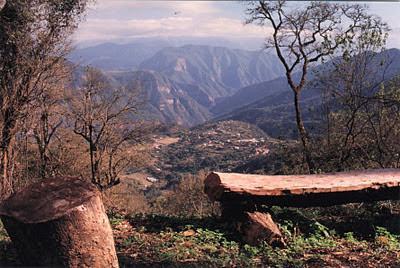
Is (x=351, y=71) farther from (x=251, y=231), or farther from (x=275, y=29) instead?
(x=251, y=231)

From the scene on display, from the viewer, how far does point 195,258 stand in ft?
18.1

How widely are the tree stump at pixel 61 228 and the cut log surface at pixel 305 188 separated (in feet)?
7.43

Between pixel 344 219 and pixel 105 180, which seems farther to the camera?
pixel 105 180

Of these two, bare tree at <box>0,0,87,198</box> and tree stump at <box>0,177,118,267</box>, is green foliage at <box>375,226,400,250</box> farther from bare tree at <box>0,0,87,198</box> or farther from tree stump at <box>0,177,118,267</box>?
bare tree at <box>0,0,87,198</box>

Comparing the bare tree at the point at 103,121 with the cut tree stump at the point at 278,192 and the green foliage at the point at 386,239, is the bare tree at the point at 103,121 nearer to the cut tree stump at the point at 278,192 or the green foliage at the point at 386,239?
the cut tree stump at the point at 278,192

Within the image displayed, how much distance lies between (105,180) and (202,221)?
49.4ft

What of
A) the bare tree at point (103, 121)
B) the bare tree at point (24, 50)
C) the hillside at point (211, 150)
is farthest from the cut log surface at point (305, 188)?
the hillside at point (211, 150)

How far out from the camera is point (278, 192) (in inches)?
265

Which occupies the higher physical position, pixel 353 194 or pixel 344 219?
pixel 353 194

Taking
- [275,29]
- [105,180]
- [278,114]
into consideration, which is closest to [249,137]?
[278,114]

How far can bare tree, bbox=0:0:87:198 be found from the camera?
10154 mm

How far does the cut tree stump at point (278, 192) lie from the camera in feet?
20.9

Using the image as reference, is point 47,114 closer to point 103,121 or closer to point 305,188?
point 103,121

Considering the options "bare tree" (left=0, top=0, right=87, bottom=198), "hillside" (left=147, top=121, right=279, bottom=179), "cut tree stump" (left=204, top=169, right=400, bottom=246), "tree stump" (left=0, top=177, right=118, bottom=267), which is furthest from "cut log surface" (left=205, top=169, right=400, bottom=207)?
"hillside" (left=147, top=121, right=279, bottom=179)
